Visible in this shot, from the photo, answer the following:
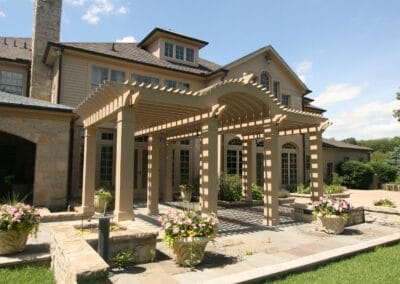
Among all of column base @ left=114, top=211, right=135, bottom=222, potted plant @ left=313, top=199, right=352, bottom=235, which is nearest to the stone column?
potted plant @ left=313, top=199, right=352, bottom=235

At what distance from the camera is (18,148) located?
14.9 m

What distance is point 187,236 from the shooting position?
5.35 metres

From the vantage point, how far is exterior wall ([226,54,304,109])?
1827 centimetres

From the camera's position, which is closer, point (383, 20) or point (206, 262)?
point (206, 262)

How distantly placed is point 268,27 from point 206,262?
9655mm

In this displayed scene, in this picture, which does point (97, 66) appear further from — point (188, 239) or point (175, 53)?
point (188, 239)

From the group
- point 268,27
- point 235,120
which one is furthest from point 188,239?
point 268,27

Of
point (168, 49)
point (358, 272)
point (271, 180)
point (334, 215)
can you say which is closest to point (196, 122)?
point (271, 180)

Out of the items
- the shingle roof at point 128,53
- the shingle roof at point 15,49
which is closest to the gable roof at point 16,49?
the shingle roof at point 15,49

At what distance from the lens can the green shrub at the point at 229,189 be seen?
44.9 feet

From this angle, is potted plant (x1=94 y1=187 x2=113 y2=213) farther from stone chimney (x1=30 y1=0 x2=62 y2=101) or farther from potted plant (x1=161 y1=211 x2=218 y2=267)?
stone chimney (x1=30 y1=0 x2=62 y2=101)

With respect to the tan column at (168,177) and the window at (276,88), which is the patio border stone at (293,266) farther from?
the window at (276,88)

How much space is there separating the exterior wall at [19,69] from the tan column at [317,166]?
1444 cm

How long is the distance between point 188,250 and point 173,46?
612 inches
